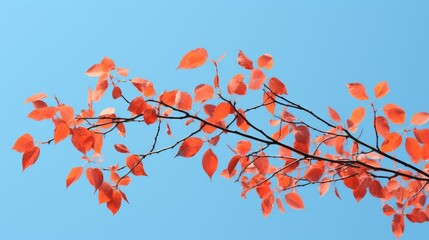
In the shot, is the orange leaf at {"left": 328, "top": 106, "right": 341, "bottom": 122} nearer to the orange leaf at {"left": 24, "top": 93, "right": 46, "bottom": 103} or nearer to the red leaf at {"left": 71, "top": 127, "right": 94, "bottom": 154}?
the red leaf at {"left": 71, "top": 127, "right": 94, "bottom": 154}

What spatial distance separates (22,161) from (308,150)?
0.79 m

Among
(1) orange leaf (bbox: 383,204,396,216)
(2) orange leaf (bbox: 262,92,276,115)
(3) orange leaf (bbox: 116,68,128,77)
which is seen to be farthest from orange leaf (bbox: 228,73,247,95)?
(1) orange leaf (bbox: 383,204,396,216)

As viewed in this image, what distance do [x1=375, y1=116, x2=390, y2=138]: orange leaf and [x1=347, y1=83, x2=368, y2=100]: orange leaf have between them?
10 cm

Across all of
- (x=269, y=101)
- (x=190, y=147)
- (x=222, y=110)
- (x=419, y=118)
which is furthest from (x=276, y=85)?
(x=419, y=118)

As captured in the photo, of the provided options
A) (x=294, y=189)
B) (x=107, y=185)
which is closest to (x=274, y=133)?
(x=294, y=189)

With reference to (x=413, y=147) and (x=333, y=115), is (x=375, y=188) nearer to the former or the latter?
(x=413, y=147)

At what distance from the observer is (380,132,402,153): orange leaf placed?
1485 millimetres

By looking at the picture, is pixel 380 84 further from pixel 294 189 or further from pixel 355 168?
pixel 294 189

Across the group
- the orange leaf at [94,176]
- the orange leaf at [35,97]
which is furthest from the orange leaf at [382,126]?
the orange leaf at [35,97]

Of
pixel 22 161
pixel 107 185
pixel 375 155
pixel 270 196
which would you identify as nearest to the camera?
pixel 22 161

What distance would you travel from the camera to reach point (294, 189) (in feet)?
5.80

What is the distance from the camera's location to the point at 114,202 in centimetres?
150

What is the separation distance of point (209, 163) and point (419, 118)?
61cm

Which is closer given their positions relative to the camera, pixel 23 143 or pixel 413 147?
pixel 23 143
